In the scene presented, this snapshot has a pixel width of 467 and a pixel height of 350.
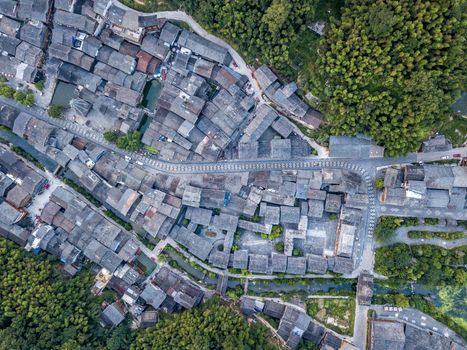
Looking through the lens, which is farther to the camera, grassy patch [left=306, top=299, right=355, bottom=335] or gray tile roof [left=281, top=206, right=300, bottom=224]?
grassy patch [left=306, top=299, right=355, bottom=335]

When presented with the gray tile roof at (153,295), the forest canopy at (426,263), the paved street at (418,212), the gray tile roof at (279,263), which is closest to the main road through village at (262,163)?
the paved street at (418,212)

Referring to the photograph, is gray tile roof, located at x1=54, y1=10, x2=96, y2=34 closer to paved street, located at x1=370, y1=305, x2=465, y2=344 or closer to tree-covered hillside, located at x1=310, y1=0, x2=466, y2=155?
tree-covered hillside, located at x1=310, y1=0, x2=466, y2=155

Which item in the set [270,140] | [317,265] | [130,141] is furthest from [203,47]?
[317,265]

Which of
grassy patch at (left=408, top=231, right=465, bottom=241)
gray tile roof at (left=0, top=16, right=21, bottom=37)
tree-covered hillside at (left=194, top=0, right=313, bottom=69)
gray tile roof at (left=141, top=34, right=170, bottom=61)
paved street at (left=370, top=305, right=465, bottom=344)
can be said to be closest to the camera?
tree-covered hillside at (left=194, top=0, right=313, bottom=69)

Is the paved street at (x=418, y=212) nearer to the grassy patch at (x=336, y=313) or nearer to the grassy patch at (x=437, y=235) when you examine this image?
the grassy patch at (x=437, y=235)

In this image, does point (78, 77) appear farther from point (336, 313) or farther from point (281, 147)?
point (336, 313)

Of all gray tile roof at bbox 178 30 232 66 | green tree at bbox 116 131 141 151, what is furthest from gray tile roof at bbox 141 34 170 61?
green tree at bbox 116 131 141 151
